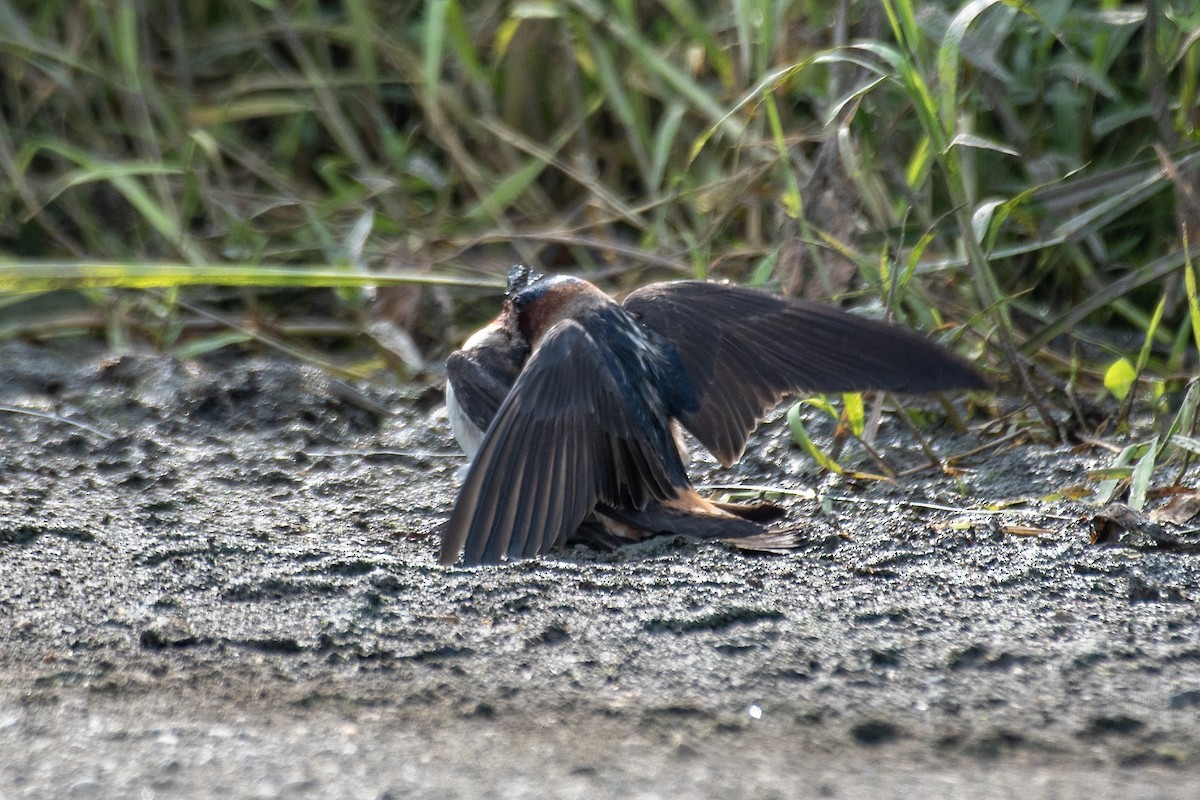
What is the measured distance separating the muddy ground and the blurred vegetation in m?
0.57

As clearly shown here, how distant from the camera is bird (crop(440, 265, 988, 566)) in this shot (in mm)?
2738

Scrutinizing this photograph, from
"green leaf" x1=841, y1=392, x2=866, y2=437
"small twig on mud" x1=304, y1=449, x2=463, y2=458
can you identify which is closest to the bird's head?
"small twig on mud" x1=304, y1=449, x2=463, y2=458

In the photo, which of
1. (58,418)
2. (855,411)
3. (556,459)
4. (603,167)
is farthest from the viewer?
(603,167)

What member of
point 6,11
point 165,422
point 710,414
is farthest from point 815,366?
point 6,11

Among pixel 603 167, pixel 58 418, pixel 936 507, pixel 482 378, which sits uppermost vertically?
pixel 603 167

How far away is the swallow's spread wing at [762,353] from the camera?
302cm

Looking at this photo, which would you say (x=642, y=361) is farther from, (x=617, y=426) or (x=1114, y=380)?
(x=1114, y=380)

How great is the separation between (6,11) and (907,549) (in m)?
3.80

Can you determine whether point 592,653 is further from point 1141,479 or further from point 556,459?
point 1141,479

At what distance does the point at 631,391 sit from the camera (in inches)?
119

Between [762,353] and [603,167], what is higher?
[603,167]

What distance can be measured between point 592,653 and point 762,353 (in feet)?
3.69

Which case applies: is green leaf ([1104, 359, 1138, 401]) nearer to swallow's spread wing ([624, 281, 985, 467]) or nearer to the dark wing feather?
swallow's spread wing ([624, 281, 985, 467])

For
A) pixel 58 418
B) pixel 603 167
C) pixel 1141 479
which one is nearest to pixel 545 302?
pixel 58 418
